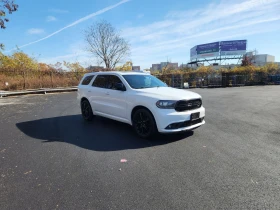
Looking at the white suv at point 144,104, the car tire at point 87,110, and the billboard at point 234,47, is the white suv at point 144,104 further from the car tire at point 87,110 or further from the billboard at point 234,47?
the billboard at point 234,47

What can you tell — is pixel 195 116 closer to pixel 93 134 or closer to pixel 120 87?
pixel 120 87

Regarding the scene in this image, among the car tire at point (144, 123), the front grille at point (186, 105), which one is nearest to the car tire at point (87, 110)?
the car tire at point (144, 123)

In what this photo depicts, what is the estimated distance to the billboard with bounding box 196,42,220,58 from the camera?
55.1m

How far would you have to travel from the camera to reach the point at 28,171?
3.55 meters

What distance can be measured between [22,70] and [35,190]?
22135 mm

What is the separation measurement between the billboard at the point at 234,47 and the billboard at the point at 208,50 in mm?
1367

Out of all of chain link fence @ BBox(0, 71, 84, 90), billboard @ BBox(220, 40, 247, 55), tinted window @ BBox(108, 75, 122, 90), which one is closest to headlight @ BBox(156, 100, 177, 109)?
tinted window @ BBox(108, 75, 122, 90)

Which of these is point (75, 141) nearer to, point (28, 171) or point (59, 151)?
point (59, 151)

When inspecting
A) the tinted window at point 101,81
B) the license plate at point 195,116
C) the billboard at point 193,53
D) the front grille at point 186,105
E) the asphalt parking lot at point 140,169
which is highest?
the billboard at point 193,53

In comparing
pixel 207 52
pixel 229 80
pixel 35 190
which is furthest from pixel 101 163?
pixel 207 52

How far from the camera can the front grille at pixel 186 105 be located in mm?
4805

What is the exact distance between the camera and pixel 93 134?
5.71 m

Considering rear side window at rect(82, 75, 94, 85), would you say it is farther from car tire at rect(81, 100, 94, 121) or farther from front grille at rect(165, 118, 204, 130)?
front grille at rect(165, 118, 204, 130)

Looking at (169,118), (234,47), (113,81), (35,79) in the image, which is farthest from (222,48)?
(169,118)
